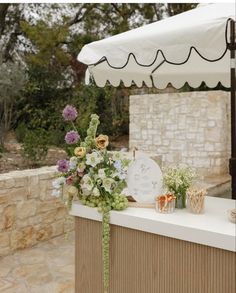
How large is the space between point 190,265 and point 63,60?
36.7 ft

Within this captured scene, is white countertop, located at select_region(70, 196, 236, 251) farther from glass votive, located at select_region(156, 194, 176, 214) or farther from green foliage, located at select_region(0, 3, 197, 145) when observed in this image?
green foliage, located at select_region(0, 3, 197, 145)

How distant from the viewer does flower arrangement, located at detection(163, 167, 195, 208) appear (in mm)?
2621

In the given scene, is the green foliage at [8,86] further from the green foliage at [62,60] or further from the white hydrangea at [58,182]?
the white hydrangea at [58,182]

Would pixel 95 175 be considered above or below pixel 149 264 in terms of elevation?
above

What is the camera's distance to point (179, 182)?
2629 millimetres

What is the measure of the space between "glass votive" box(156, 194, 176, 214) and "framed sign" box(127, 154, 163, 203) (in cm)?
14

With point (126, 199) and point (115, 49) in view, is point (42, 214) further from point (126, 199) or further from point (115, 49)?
point (115, 49)

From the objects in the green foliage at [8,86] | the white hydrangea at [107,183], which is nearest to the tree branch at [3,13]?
the green foliage at [8,86]

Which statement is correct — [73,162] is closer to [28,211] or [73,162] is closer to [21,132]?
[28,211]

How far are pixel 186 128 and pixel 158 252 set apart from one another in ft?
22.1

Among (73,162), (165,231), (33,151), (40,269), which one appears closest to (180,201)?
(165,231)

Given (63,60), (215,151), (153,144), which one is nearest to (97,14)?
(63,60)

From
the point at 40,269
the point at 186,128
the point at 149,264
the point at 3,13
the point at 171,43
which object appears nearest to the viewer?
the point at 171,43

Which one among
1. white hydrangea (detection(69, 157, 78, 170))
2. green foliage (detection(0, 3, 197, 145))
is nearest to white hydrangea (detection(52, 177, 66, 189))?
white hydrangea (detection(69, 157, 78, 170))
